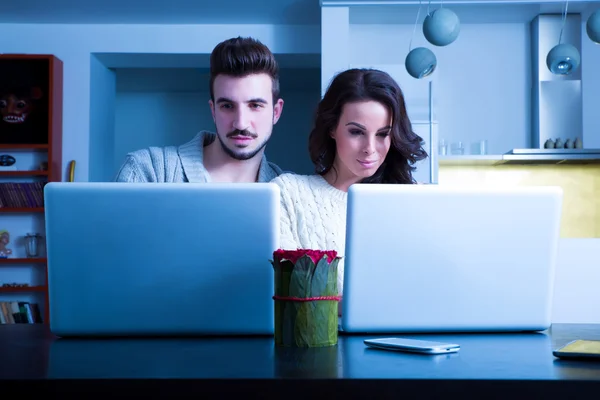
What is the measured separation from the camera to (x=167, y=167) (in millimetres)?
2545

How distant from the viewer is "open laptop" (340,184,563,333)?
1.46 m

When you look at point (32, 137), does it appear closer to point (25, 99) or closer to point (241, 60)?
point (25, 99)

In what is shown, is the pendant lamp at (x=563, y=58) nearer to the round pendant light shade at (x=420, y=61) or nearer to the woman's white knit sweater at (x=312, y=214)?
the round pendant light shade at (x=420, y=61)

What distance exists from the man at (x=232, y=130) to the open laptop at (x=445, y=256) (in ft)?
3.48

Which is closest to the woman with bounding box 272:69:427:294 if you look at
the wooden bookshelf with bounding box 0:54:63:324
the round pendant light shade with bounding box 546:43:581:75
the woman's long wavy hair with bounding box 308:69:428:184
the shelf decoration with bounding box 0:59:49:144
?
the woman's long wavy hair with bounding box 308:69:428:184

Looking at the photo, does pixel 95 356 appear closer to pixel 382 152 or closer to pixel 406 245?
pixel 406 245

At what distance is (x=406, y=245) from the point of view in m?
1.47

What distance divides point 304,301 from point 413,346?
209mm

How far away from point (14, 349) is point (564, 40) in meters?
6.06

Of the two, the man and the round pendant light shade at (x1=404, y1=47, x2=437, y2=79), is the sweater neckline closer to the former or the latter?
the man

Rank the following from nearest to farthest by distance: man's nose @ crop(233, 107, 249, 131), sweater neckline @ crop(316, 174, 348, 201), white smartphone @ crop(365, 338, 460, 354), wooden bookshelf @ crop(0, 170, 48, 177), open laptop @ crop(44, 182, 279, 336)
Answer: white smartphone @ crop(365, 338, 460, 354)
open laptop @ crop(44, 182, 279, 336)
sweater neckline @ crop(316, 174, 348, 201)
man's nose @ crop(233, 107, 249, 131)
wooden bookshelf @ crop(0, 170, 48, 177)

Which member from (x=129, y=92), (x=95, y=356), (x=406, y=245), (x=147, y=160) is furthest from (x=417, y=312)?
(x=129, y=92)

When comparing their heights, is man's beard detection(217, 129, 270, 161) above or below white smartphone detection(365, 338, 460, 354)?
above

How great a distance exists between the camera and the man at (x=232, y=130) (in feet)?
8.09
